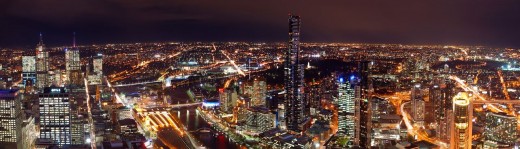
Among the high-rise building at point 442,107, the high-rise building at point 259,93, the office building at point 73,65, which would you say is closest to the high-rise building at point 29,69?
the office building at point 73,65

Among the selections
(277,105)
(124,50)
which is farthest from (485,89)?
(124,50)

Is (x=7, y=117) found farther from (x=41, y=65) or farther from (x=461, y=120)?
(x=461, y=120)

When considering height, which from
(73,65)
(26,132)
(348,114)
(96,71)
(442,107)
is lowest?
(26,132)

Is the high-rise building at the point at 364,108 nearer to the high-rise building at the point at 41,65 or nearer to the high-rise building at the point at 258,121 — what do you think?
the high-rise building at the point at 258,121

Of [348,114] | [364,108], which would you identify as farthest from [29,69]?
[364,108]

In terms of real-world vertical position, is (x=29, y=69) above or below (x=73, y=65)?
below
